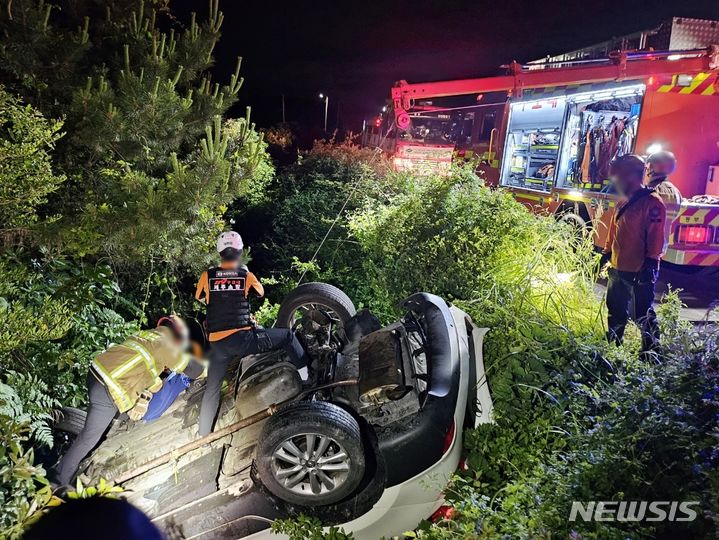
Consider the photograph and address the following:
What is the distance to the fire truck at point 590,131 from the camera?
712cm

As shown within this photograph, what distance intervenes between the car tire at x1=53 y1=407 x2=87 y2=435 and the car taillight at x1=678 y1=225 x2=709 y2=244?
7.22 m

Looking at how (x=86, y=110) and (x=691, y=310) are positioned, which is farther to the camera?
(x=691, y=310)

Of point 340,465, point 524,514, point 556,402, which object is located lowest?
point 340,465

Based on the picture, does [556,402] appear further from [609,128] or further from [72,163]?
[609,128]

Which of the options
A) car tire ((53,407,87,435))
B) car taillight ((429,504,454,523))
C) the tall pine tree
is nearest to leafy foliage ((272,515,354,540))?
car taillight ((429,504,454,523))

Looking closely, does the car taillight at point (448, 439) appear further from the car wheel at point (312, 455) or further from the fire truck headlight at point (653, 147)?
the fire truck headlight at point (653, 147)

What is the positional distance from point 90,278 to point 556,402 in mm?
3930

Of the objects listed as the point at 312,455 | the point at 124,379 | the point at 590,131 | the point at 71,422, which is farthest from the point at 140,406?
the point at 590,131

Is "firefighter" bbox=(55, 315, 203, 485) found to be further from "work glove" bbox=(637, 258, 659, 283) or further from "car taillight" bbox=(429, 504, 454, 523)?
"work glove" bbox=(637, 258, 659, 283)

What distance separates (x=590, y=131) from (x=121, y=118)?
7651 mm

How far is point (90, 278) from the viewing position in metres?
4.47

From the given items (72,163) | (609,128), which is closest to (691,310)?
(609,128)

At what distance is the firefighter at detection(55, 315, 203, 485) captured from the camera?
3141 millimetres

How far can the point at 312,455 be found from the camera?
2.81 m
